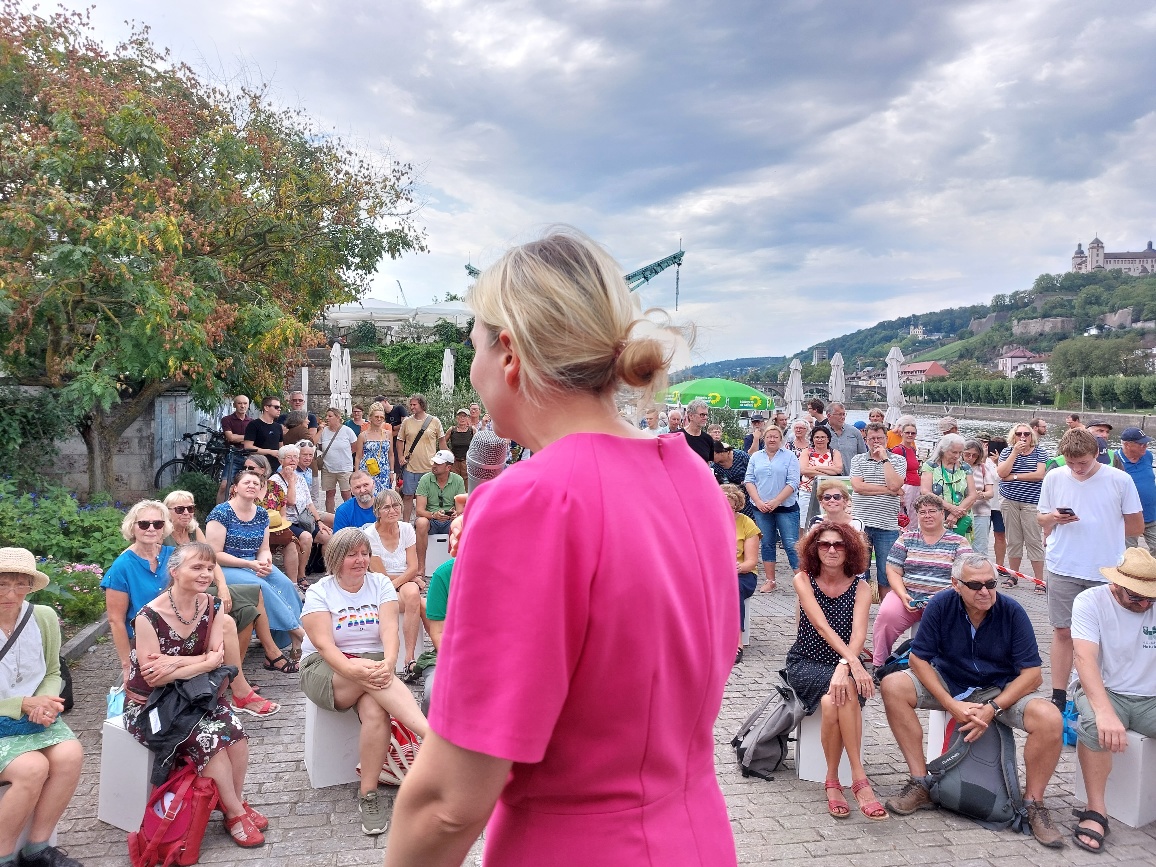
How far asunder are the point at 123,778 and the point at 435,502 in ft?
16.1

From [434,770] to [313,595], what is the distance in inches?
170

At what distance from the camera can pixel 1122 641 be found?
462cm

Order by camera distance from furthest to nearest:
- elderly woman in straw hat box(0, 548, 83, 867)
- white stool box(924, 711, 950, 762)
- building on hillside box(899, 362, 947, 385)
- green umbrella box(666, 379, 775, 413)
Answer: building on hillside box(899, 362, 947, 385)
green umbrella box(666, 379, 775, 413)
white stool box(924, 711, 950, 762)
elderly woman in straw hat box(0, 548, 83, 867)

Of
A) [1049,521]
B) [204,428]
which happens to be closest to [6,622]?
[1049,521]

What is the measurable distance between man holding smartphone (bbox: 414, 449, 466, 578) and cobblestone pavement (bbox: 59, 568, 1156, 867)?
3391 mm

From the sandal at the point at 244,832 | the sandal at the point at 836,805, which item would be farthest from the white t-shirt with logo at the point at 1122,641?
the sandal at the point at 244,832

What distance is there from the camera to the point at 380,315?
29.5m

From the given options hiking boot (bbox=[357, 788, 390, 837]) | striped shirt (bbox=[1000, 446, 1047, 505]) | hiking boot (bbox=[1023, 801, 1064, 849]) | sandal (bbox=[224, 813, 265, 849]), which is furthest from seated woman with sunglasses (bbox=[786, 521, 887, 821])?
striped shirt (bbox=[1000, 446, 1047, 505])

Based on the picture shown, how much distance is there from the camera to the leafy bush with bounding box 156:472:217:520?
12703mm

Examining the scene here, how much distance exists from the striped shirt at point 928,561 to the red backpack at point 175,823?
4.87 meters

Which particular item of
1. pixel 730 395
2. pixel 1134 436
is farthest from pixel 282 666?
pixel 730 395

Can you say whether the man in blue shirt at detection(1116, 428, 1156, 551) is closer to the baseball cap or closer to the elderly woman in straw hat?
the baseball cap

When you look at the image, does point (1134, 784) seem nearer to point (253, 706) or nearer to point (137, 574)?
point (253, 706)

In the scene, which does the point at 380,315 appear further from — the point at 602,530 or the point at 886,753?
the point at 602,530
